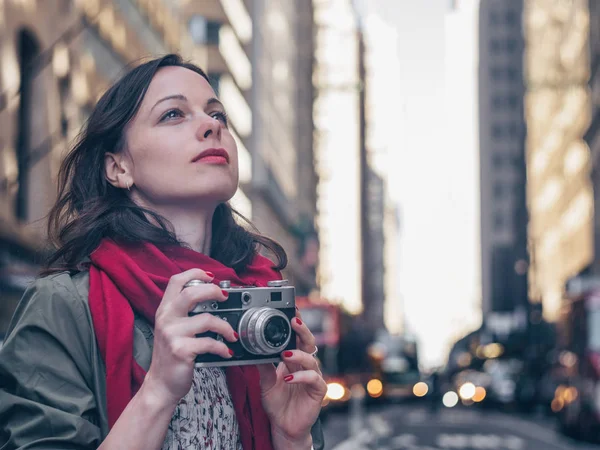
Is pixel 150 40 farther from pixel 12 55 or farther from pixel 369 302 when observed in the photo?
pixel 369 302

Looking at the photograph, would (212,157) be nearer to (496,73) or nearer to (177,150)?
(177,150)

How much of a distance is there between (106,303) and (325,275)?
128 meters

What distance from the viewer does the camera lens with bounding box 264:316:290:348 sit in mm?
2395

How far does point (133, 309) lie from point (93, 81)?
26735mm

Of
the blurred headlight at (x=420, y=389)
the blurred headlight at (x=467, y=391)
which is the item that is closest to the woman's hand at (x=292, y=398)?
the blurred headlight at (x=467, y=391)

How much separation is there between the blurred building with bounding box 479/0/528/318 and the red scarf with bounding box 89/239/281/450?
134 metres

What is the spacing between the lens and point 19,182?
2261 cm

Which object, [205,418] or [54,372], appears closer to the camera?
[54,372]

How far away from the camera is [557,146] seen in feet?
263

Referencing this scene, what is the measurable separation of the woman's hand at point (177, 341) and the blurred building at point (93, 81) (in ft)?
2.37

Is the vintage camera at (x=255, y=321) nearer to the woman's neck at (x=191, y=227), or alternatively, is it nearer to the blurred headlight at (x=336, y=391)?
the woman's neck at (x=191, y=227)

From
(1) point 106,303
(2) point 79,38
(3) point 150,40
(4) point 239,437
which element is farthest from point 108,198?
(3) point 150,40

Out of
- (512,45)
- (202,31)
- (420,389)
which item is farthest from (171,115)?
(512,45)

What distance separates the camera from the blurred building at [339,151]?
139 metres
